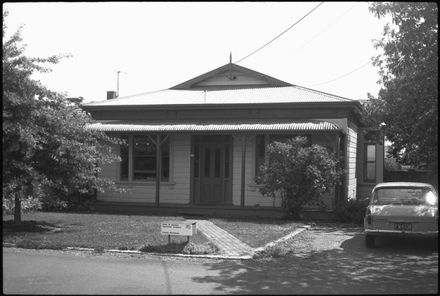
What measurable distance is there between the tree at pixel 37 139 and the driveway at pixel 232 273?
2556mm

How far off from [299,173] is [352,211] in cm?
222

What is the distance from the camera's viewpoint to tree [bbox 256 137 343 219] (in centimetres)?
1689

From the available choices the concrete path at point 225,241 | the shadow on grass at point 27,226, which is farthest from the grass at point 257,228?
the shadow on grass at point 27,226

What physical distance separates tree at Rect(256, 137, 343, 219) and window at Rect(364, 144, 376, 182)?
7290 mm

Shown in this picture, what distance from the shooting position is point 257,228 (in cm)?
1478

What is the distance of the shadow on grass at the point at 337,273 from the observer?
7.82m

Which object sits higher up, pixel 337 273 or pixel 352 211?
pixel 352 211

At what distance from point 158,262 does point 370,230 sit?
4849mm

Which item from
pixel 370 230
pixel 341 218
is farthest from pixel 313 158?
pixel 370 230

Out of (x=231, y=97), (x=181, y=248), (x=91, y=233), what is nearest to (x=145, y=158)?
(x=231, y=97)

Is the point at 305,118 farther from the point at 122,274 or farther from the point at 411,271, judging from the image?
the point at 122,274

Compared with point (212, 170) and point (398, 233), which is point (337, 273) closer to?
point (398, 233)

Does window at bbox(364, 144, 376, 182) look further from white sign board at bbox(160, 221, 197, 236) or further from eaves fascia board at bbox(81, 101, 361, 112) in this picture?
white sign board at bbox(160, 221, 197, 236)

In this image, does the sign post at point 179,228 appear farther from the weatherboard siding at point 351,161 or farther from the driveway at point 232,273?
the weatherboard siding at point 351,161
